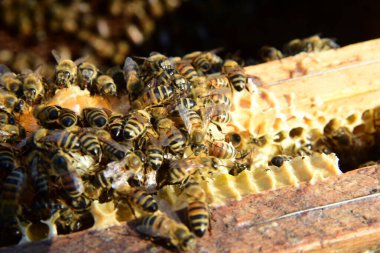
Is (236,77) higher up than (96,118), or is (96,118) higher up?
(236,77)

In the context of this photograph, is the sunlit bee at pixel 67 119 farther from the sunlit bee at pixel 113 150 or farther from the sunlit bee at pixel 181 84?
the sunlit bee at pixel 181 84

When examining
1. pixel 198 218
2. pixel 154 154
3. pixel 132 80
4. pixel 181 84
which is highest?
pixel 132 80

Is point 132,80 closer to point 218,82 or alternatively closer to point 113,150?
point 218,82

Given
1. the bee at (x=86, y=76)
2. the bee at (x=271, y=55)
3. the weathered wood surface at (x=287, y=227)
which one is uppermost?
the bee at (x=271, y=55)

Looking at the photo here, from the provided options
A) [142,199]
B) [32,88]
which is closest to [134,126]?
[142,199]

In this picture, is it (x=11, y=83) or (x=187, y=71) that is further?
(x=187, y=71)

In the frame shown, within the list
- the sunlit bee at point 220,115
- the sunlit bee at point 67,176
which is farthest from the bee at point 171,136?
the sunlit bee at point 67,176

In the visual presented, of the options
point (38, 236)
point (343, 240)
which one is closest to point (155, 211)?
point (38, 236)
